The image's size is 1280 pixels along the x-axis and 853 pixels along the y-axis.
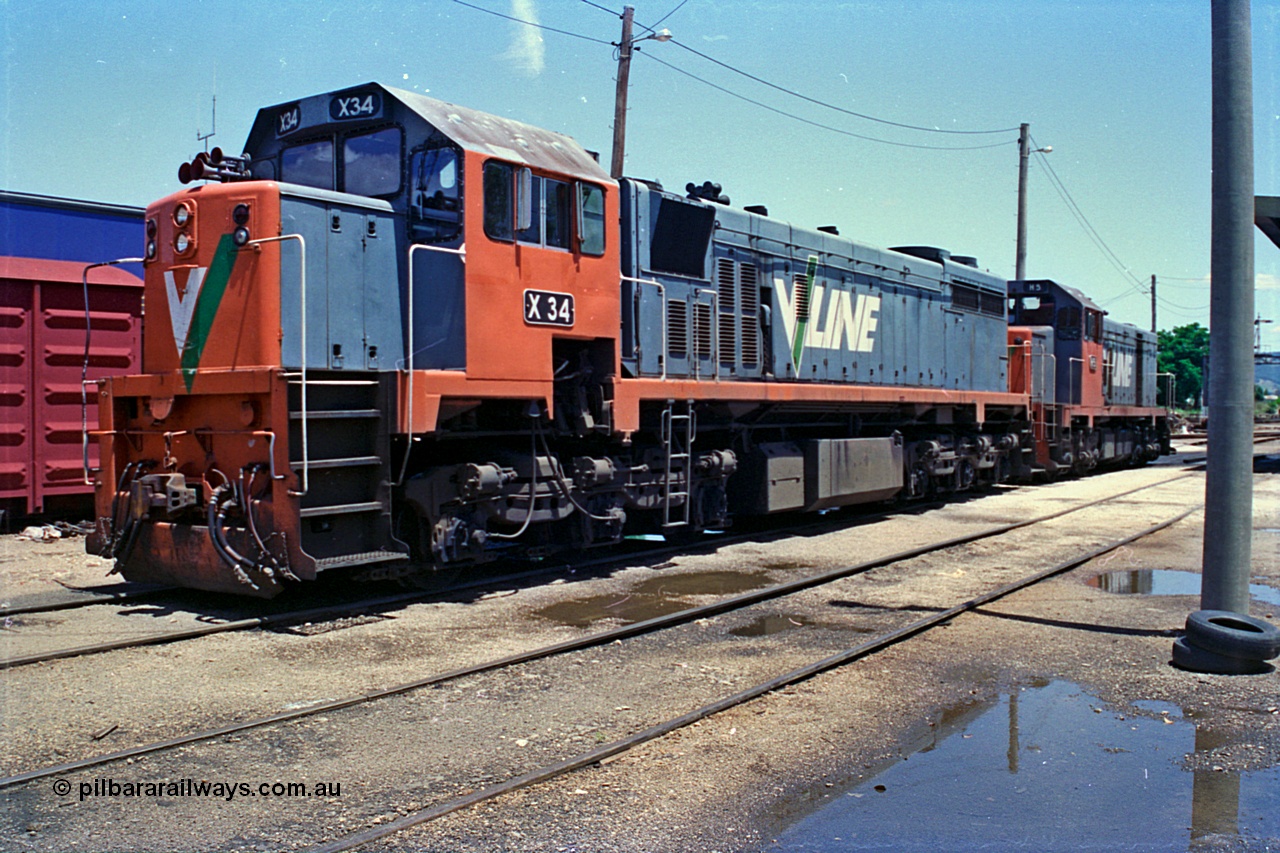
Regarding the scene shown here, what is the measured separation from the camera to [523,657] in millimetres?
6242

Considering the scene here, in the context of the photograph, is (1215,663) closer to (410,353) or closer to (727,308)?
(410,353)

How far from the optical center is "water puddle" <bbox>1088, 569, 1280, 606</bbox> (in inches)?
340

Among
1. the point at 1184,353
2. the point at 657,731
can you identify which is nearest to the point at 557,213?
the point at 657,731

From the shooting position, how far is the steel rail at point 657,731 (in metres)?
3.76

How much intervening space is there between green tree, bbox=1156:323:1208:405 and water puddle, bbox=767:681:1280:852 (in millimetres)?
88486

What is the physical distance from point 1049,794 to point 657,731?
167 centimetres

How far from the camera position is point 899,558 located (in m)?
10.2

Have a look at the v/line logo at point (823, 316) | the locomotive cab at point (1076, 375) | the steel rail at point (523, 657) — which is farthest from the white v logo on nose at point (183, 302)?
the locomotive cab at point (1076, 375)

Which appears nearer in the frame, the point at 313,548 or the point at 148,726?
the point at 148,726

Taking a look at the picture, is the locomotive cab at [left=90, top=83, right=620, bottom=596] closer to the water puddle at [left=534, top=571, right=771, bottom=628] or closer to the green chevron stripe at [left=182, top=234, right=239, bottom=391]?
the green chevron stripe at [left=182, top=234, right=239, bottom=391]

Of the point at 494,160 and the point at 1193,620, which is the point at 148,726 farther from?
the point at 1193,620

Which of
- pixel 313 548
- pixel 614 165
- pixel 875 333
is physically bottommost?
pixel 313 548

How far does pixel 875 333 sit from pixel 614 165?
5178 mm

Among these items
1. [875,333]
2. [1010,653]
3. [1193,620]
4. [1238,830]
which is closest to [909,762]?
[1238,830]
